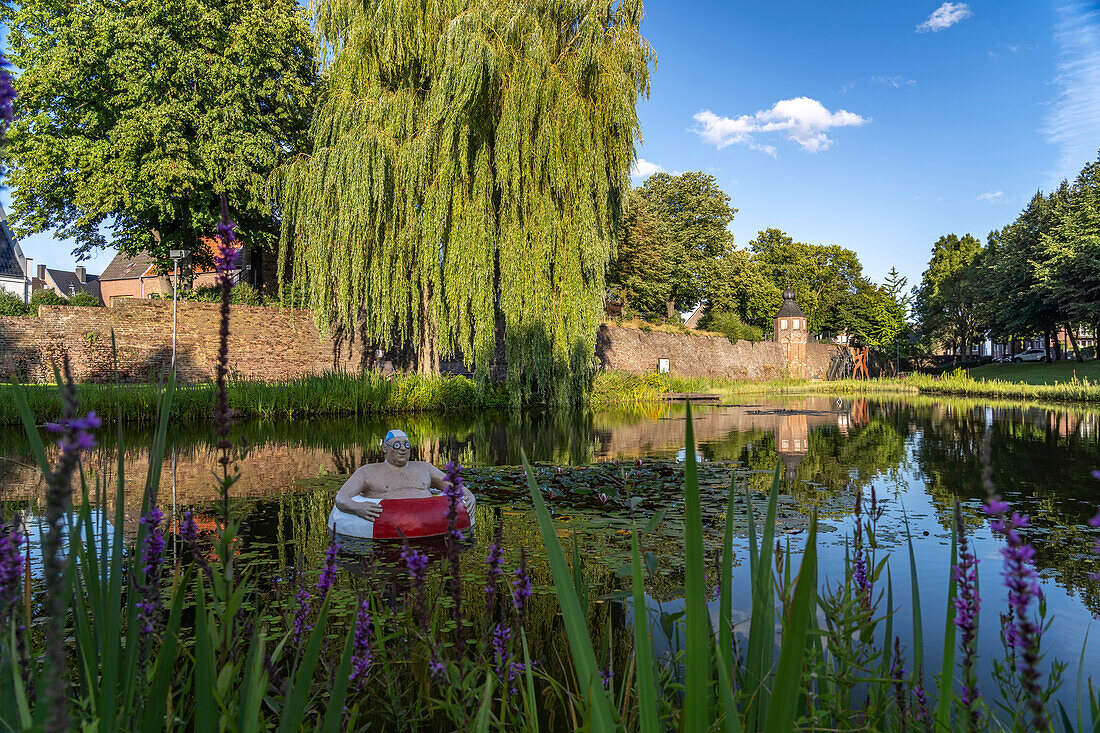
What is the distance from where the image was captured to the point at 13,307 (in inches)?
714

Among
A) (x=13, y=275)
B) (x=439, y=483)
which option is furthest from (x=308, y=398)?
(x=13, y=275)

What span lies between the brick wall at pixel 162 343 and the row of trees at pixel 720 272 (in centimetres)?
985

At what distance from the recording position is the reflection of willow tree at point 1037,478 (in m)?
4.27

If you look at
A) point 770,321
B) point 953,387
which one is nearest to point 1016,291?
point 953,387

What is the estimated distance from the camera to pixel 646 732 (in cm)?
72

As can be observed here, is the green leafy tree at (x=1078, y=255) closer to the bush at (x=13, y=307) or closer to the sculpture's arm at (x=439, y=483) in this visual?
the sculpture's arm at (x=439, y=483)

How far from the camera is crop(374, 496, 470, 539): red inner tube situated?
4.48m

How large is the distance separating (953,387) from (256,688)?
101 feet

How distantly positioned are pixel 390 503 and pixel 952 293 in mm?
49243

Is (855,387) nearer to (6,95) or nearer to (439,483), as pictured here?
(439,483)

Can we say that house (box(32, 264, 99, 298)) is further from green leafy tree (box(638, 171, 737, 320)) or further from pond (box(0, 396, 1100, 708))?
pond (box(0, 396, 1100, 708))

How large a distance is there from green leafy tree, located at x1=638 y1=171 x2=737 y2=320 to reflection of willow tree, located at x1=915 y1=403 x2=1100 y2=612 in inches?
982

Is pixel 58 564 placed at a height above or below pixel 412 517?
above

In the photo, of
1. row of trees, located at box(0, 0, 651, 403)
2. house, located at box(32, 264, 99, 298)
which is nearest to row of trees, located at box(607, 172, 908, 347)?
row of trees, located at box(0, 0, 651, 403)
